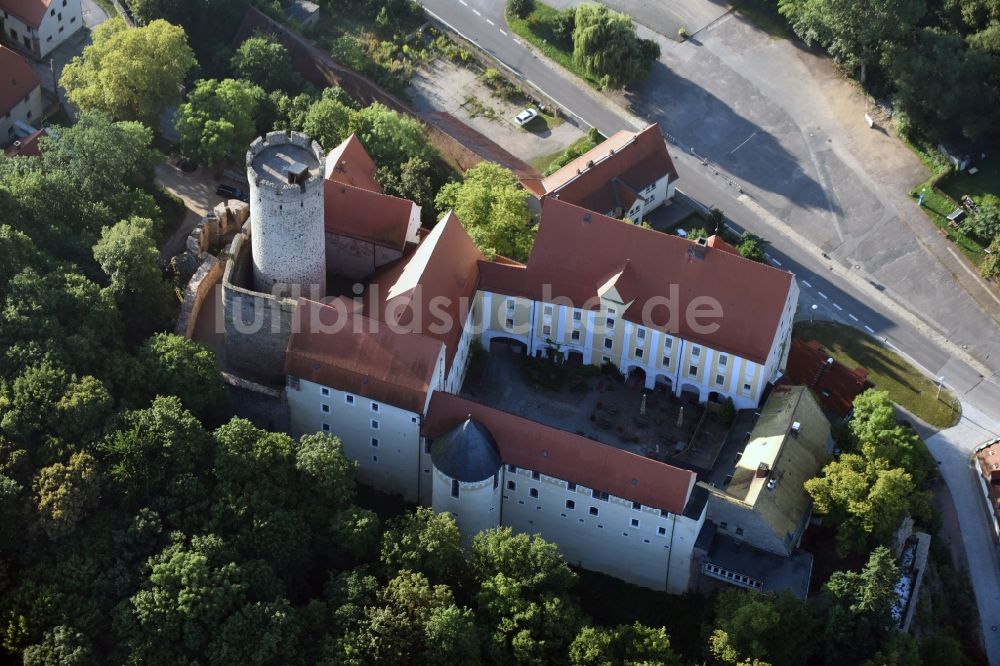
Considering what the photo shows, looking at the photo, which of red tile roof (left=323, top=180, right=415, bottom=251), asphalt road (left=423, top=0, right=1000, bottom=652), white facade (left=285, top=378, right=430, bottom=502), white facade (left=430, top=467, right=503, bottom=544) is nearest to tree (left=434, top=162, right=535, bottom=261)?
red tile roof (left=323, top=180, right=415, bottom=251)

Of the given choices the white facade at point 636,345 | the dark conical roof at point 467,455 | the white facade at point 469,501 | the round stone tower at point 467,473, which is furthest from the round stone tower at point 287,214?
the white facade at point 469,501

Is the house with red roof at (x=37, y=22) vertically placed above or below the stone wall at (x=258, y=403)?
above

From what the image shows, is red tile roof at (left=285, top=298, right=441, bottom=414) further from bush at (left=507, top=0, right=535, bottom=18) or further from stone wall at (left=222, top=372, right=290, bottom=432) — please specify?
bush at (left=507, top=0, right=535, bottom=18)

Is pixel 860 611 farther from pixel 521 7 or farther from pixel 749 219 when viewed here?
pixel 521 7

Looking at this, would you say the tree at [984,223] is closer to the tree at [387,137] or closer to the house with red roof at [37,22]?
the tree at [387,137]

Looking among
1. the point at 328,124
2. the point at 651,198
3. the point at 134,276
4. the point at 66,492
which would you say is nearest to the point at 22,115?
the point at 328,124
